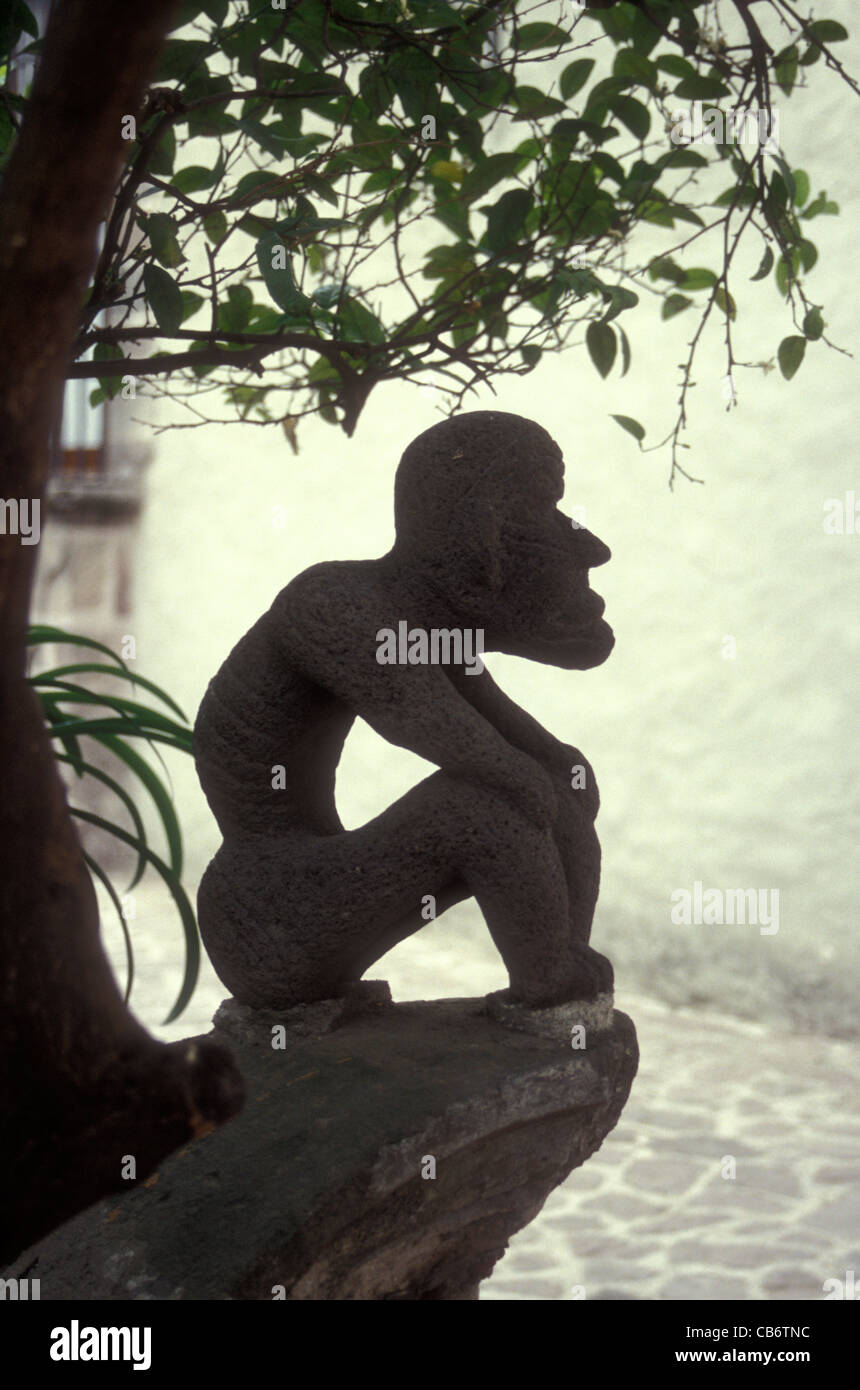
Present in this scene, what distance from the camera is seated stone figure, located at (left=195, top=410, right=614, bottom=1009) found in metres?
1.42

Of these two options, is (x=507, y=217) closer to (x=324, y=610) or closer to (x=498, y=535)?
(x=498, y=535)

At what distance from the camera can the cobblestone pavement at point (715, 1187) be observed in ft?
8.39

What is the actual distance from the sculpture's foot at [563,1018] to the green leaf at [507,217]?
1.01m

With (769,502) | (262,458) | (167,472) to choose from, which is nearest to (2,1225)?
(769,502)

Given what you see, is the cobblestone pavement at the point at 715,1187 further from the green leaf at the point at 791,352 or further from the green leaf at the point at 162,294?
the green leaf at the point at 162,294

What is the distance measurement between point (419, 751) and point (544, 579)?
263mm

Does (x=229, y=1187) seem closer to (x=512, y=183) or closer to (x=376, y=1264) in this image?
(x=376, y=1264)

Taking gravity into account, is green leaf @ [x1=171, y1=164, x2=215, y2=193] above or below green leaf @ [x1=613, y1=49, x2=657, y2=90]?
below
